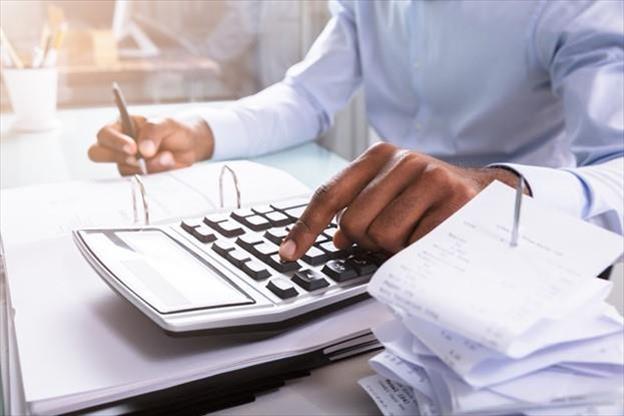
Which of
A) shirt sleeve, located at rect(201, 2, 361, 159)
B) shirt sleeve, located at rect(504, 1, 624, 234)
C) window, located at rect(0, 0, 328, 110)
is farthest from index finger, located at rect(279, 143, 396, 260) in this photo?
window, located at rect(0, 0, 328, 110)

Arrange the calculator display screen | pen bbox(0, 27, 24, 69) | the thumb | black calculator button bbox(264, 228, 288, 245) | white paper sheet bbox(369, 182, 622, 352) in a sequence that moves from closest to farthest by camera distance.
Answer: white paper sheet bbox(369, 182, 622, 352), the calculator display screen, black calculator button bbox(264, 228, 288, 245), the thumb, pen bbox(0, 27, 24, 69)

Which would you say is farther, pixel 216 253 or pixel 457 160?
pixel 457 160

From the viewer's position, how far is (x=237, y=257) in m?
0.49

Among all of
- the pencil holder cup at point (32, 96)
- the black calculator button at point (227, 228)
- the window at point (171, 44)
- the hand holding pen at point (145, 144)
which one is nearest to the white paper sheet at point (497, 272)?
the black calculator button at point (227, 228)

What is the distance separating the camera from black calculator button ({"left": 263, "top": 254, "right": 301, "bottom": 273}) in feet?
1.57

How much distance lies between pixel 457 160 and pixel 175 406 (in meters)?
0.73

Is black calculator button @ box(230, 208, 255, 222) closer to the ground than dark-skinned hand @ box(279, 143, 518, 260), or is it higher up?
closer to the ground

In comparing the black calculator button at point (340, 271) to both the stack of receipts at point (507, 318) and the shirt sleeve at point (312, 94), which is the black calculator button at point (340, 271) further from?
the shirt sleeve at point (312, 94)

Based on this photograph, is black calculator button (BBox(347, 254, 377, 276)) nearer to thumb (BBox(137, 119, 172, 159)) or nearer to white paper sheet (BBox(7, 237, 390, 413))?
white paper sheet (BBox(7, 237, 390, 413))

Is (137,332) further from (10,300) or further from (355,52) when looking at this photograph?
(355,52)

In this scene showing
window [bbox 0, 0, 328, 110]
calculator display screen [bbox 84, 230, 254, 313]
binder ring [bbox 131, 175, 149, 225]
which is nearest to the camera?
calculator display screen [bbox 84, 230, 254, 313]

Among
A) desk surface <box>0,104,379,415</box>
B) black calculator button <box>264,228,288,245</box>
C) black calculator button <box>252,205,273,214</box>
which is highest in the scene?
black calculator button <box>264,228,288,245</box>

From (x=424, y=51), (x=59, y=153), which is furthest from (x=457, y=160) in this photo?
(x=59, y=153)

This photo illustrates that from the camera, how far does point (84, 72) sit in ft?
4.42
